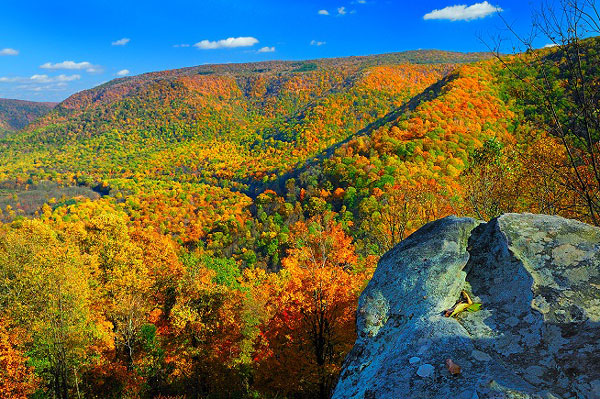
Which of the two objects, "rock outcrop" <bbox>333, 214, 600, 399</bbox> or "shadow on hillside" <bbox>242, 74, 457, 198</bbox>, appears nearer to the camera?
"rock outcrop" <bbox>333, 214, 600, 399</bbox>

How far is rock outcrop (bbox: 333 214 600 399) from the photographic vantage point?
299 cm

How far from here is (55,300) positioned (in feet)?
55.5

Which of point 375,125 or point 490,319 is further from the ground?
point 375,125

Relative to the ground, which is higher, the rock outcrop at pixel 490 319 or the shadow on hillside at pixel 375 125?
the shadow on hillside at pixel 375 125

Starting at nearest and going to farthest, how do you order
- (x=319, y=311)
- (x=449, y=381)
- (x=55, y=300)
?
1. (x=449, y=381)
2. (x=319, y=311)
3. (x=55, y=300)

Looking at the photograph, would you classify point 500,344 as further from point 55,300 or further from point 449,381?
point 55,300

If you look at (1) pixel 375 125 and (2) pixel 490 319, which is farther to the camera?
(1) pixel 375 125

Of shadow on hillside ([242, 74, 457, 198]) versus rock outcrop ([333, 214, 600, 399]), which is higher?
shadow on hillside ([242, 74, 457, 198])

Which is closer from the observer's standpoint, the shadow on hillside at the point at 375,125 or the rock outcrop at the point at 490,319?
the rock outcrop at the point at 490,319

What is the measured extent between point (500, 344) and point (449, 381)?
2.39 feet

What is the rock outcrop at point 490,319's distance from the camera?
9.82 feet

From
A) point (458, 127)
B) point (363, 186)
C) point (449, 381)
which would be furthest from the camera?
point (458, 127)

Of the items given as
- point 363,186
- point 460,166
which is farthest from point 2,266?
point 460,166

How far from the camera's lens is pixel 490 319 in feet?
12.1
